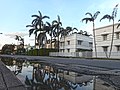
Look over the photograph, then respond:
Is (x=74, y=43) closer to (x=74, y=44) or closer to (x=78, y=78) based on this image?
(x=74, y=44)

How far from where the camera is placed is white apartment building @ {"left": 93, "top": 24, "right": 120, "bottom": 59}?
5201 centimetres

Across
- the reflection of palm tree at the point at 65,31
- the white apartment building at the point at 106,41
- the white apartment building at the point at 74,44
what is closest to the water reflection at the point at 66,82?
the white apartment building at the point at 106,41

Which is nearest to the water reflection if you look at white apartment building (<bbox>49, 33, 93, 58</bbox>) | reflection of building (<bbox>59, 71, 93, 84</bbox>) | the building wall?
reflection of building (<bbox>59, 71, 93, 84</bbox>)

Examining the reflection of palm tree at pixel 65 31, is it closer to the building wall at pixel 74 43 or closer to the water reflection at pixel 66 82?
the building wall at pixel 74 43

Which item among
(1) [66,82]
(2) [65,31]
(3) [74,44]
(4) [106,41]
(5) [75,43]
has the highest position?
(2) [65,31]

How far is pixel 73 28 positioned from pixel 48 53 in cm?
1245

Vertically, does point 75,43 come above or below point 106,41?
above

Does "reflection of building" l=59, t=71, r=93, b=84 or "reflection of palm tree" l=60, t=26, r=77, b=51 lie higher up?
"reflection of palm tree" l=60, t=26, r=77, b=51

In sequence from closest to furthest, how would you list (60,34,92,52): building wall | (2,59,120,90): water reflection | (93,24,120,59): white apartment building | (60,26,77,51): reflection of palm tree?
(2,59,120,90): water reflection, (93,24,120,59): white apartment building, (60,34,92,52): building wall, (60,26,77,51): reflection of palm tree

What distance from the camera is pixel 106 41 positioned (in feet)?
184

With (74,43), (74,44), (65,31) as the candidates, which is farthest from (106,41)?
(65,31)

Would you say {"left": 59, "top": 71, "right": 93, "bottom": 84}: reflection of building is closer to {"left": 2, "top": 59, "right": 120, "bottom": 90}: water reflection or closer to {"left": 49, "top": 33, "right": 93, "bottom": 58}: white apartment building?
{"left": 2, "top": 59, "right": 120, "bottom": 90}: water reflection

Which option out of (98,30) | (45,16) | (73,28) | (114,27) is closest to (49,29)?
(45,16)

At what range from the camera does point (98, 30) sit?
5978 cm
